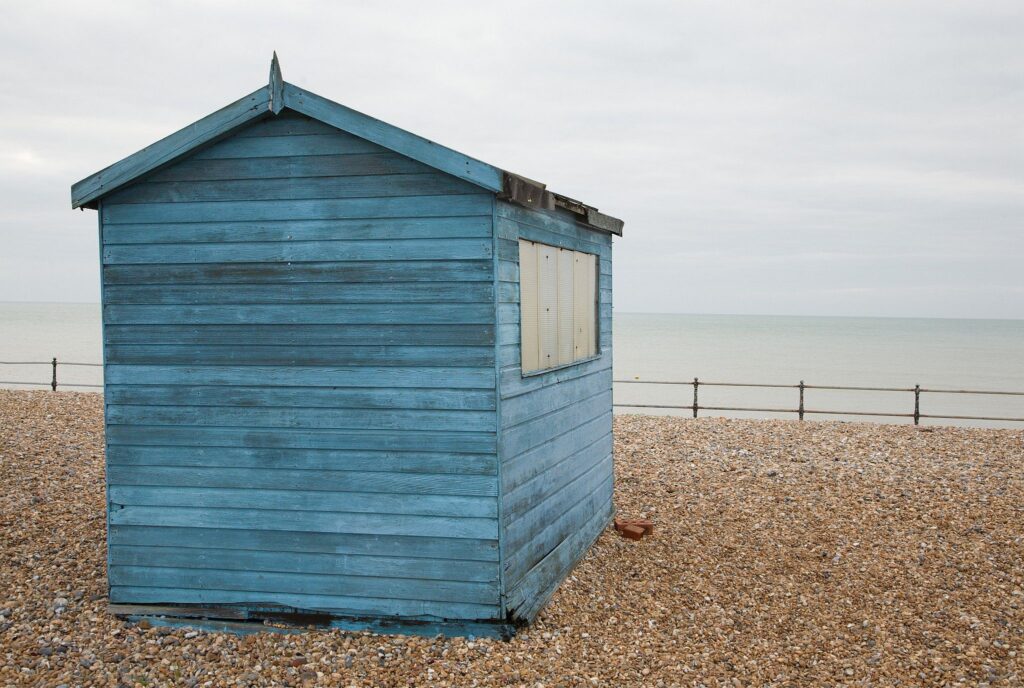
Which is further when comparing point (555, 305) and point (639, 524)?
point (639, 524)

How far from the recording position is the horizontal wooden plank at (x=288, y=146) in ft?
20.9

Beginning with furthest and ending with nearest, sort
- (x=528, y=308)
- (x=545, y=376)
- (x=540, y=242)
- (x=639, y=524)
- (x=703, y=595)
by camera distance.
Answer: (x=639, y=524) < (x=703, y=595) < (x=545, y=376) < (x=540, y=242) < (x=528, y=308)

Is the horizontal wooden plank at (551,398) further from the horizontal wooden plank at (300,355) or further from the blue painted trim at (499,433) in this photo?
the horizontal wooden plank at (300,355)

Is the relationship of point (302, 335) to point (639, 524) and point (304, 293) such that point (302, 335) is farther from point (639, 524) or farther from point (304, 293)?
point (639, 524)

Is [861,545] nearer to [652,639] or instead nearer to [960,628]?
[960,628]

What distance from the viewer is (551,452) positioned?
748 centimetres

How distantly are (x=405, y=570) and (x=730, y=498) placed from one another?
5.85 metres

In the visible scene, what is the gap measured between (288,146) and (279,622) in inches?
137

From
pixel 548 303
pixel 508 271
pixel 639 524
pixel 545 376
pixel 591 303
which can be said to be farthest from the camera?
pixel 639 524

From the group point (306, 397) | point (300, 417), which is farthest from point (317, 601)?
point (306, 397)

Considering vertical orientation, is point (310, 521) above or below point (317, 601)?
above

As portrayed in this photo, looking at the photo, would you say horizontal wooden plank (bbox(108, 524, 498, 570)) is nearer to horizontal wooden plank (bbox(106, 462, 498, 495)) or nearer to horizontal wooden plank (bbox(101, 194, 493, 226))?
horizontal wooden plank (bbox(106, 462, 498, 495))

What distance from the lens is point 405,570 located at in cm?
641

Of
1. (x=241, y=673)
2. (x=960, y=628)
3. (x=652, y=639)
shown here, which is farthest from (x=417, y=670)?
(x=960, y=628)
